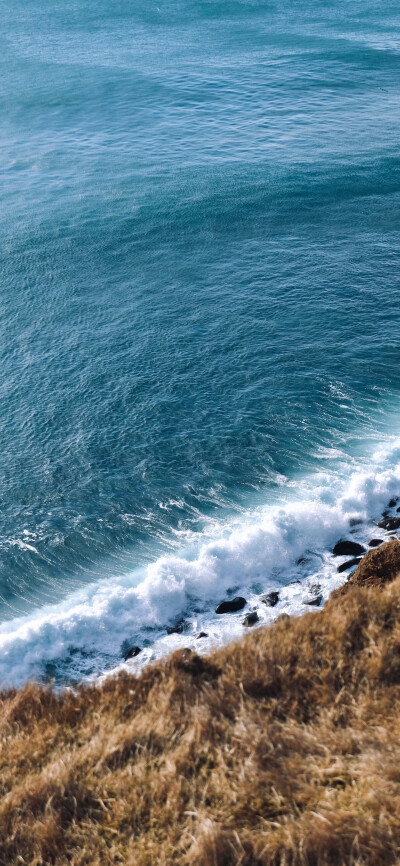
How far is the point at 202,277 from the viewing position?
33.4 meters

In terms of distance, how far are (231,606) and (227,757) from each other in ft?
30.1

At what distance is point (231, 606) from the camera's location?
54.5 feet

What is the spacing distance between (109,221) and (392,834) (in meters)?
38.8

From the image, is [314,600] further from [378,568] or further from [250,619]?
[378,568]

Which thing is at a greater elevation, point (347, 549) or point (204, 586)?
point (347, 549)

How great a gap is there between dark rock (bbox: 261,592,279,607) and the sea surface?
22 centimetres

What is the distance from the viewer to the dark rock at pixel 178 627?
53.3 ft

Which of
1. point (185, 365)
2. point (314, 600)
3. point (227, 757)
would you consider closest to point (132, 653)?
point (314, 600)

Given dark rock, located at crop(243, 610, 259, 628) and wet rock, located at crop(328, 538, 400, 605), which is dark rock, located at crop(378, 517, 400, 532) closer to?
wet rock, located at crop(328, 538, 400, 605)

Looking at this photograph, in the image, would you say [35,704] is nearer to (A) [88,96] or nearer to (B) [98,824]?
(B) [98,824]

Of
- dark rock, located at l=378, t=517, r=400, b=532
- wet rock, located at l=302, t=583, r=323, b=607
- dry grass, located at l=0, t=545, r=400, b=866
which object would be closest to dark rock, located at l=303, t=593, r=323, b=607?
wet rock, located at l=302, t=583, r=323, b=607

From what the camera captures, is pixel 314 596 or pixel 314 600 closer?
pixel 314 600

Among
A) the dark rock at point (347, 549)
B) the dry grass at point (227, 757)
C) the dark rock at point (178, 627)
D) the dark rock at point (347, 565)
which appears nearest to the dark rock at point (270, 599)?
the dark rock at point (347, 565)

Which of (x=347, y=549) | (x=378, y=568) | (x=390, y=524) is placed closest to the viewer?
(x=378, y=568)
